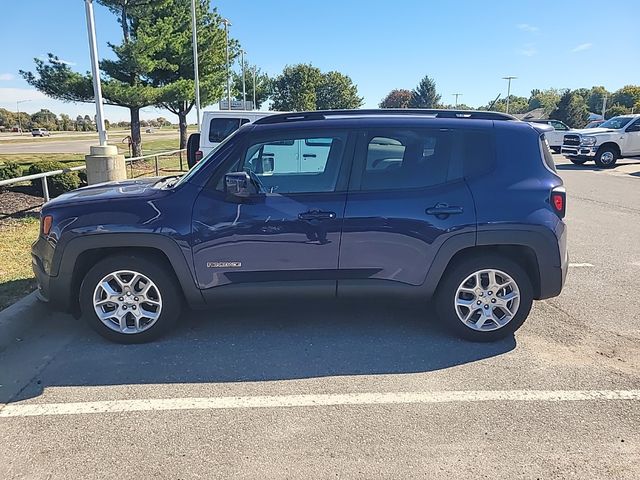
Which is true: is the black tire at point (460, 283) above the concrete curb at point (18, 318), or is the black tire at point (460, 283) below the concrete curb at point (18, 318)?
above

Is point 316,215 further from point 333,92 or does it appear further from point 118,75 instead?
point 333,92

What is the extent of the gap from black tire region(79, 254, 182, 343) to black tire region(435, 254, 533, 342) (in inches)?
85.0

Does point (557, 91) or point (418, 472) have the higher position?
point (557, 91)

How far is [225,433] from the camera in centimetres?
282

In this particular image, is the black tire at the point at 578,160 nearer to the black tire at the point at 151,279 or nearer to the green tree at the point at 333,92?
the black tire at the point at 151,279

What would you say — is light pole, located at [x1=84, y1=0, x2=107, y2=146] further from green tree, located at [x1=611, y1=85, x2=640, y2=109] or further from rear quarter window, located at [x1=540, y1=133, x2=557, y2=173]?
green tree, located at [x1=611, y1=85, x2=640, y2=109]

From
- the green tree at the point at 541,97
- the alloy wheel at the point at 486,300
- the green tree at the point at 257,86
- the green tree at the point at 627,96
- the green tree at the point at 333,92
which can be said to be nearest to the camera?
the alloy wheel at the point at 486,300

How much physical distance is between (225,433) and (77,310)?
78.5 inches

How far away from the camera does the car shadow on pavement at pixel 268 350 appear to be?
3.49 meters

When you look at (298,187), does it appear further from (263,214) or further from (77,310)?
(77,310)

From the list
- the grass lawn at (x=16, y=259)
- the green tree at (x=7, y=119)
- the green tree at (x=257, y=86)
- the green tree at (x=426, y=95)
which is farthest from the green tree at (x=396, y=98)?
the grass lawn at (x=16, y=259)

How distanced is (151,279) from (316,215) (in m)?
1.39

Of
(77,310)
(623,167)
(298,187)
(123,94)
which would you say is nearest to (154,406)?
(77,310)

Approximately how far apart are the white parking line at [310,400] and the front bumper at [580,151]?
2047 centimetres
